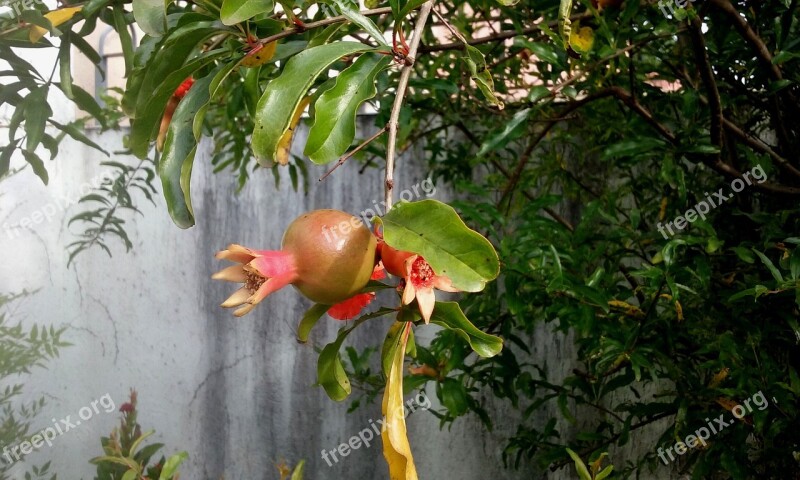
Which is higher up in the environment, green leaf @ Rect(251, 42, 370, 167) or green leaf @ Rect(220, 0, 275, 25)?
green leaf @ Rect(220, 0, 275, 25)

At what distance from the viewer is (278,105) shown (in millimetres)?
529

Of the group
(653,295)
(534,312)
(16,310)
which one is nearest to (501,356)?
(534,312)

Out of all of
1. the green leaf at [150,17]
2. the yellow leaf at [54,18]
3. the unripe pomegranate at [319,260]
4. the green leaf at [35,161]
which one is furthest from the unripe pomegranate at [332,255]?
the green leaf at [35,161]

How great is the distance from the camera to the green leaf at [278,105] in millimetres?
525

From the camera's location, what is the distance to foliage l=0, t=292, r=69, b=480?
5.58ft

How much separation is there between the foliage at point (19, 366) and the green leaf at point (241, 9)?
52.2 inches

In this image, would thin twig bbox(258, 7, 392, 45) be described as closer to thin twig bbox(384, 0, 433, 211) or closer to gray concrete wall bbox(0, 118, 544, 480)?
thin twig bbox(384, 0, 433, 211)

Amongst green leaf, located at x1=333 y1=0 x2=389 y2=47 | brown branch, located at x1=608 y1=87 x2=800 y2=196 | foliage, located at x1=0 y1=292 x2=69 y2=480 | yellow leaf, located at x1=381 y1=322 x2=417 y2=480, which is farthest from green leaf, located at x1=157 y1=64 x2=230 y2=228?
foliage, located at x1=0 y1=292 x2=69 y2=480

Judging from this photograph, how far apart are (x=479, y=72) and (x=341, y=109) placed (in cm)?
13
